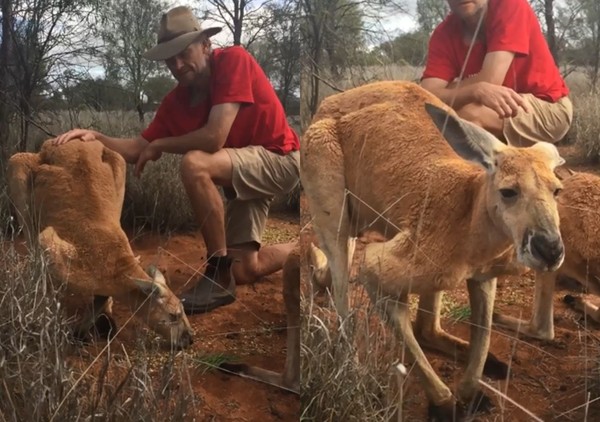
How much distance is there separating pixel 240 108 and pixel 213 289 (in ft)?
2.07

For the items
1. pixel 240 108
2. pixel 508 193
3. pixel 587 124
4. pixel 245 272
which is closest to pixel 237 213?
pixel 245 272

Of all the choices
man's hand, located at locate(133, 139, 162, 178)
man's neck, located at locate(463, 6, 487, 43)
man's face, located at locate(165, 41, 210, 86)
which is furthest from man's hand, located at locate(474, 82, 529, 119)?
man's hand, located at locate(133, 139, 162, 178)

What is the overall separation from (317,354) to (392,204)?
0.55m

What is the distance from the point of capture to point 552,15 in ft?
6.00

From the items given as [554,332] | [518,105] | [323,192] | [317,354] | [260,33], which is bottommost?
[317,354]

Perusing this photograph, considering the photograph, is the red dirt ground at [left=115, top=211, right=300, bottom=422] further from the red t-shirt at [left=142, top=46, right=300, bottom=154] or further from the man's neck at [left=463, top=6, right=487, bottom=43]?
the man's neck at [left=463, top=6, right=487, bottom=43]

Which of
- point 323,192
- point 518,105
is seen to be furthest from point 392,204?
point 518,105

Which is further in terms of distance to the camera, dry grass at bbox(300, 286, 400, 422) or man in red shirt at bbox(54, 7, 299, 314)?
man in red shirt at bbox(54, 7, 299, 314)

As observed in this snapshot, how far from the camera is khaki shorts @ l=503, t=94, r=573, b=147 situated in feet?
5.76

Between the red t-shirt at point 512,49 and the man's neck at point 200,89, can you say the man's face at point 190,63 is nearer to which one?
the man's neck at point 200,89

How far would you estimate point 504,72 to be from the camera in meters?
1.77

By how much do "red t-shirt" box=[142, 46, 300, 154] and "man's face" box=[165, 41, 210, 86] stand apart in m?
0.03

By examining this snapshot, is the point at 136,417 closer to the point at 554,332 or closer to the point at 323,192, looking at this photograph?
the point at 323,192

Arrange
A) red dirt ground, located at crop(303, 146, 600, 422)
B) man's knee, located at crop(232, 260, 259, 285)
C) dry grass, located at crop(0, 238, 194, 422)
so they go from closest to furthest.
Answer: red dirt ground, located at crop(303, 146, 600, 422) → dry grass, located at crop(0, 238, 194, 422) → man's knee, located at crop(232, 260, 259, 285)
